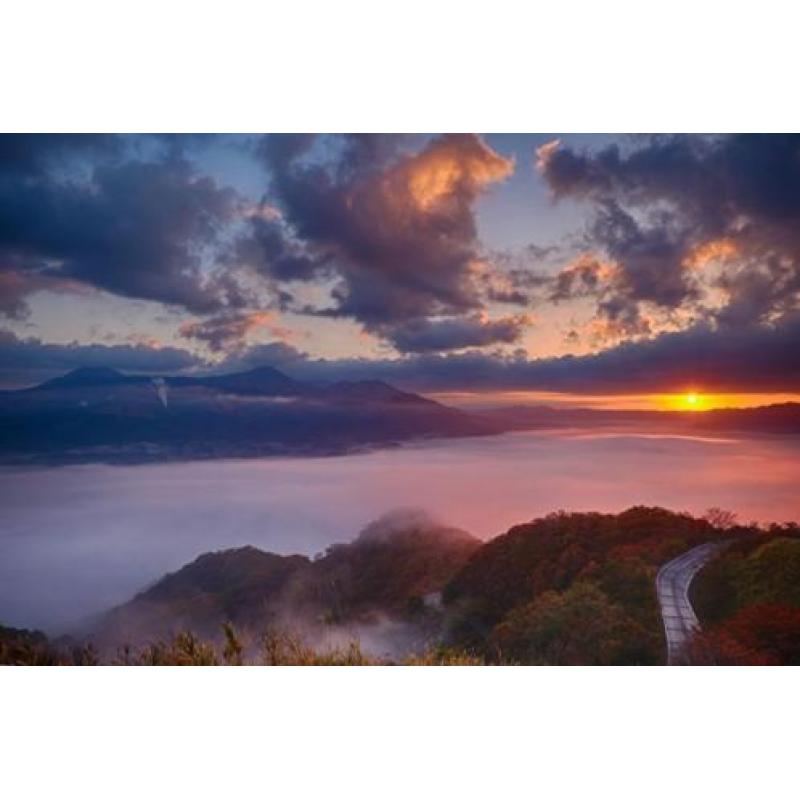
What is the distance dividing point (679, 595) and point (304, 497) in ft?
6.30

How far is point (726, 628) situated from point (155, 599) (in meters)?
2.79

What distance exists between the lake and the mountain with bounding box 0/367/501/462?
9cm

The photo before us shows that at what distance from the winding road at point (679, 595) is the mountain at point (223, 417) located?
3.72ft

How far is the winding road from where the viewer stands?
160 inches

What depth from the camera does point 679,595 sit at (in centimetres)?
416

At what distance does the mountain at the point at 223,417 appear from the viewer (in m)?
4.29
